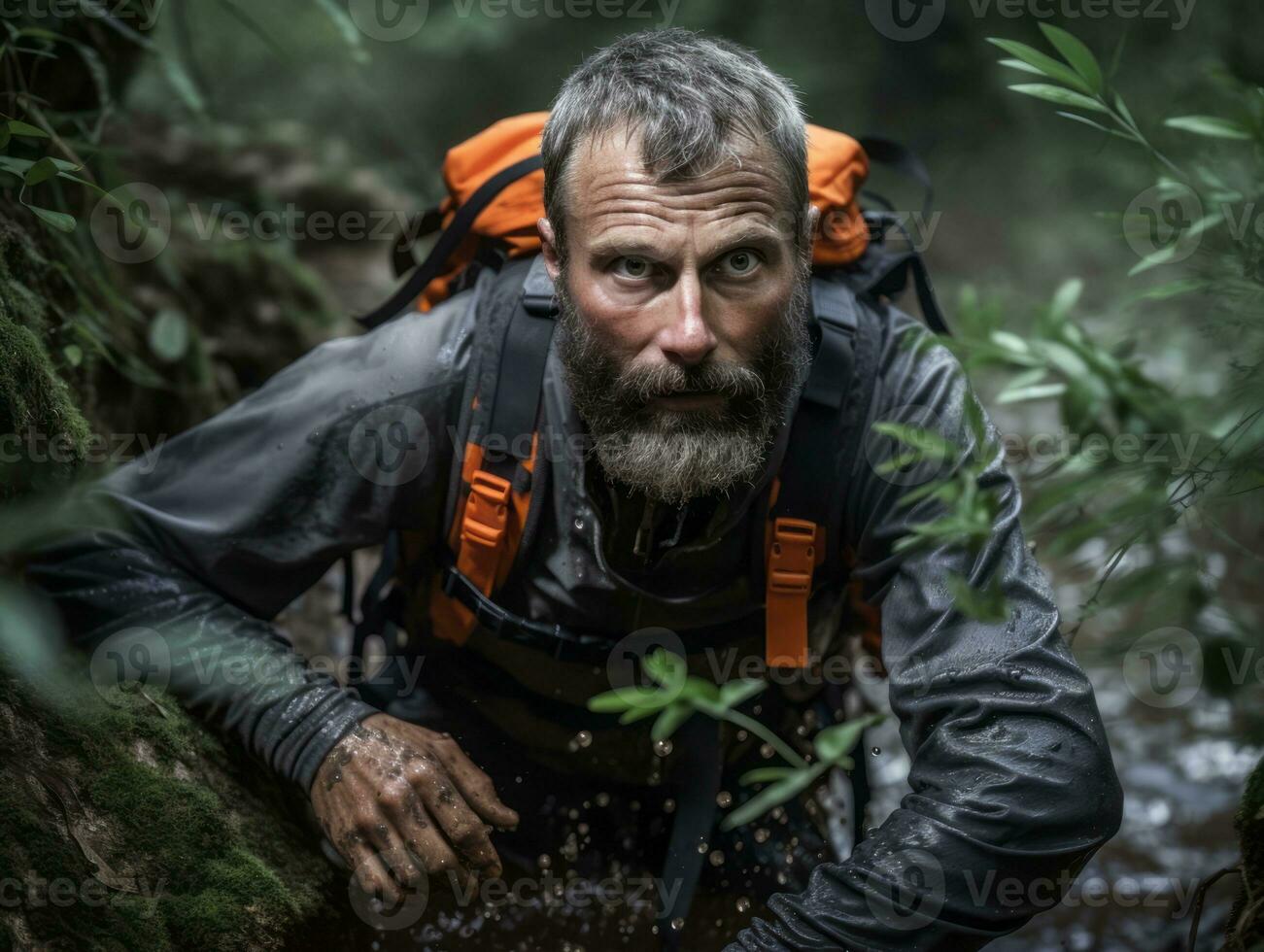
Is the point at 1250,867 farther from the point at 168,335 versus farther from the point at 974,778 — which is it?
the point at 168,335

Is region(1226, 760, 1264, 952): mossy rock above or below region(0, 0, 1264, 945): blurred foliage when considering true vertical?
below

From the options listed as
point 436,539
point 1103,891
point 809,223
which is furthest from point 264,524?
point 1103,891

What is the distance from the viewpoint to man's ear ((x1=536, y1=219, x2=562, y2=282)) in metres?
2.80

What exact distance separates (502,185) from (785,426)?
3.35 ft

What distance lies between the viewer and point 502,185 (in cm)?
308

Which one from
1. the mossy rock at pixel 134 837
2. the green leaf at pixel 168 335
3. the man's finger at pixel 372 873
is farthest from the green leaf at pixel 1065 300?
the green leaf at pixel 168 335

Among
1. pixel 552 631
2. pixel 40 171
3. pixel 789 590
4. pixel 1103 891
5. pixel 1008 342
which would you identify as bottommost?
pixel 1103 891

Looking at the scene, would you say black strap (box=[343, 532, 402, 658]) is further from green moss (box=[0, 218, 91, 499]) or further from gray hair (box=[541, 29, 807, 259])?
gray hair (box=[541, 29, 807, 259])

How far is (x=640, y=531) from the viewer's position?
9.46ft

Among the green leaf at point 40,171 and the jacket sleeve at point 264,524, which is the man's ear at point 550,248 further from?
the green leaf at point 40,171

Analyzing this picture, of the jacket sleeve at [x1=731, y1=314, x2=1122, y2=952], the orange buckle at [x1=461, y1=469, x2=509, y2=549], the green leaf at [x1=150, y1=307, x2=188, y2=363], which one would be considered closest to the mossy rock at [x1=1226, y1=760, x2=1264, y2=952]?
the jacket sleeve at [x1=731, y1=314, x2=1122, y2=952]

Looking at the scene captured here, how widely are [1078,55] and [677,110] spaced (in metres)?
0.86

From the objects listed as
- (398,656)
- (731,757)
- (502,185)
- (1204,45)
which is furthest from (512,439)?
(1204,45)

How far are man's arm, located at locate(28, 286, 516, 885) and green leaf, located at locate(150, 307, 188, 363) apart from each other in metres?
1.24
